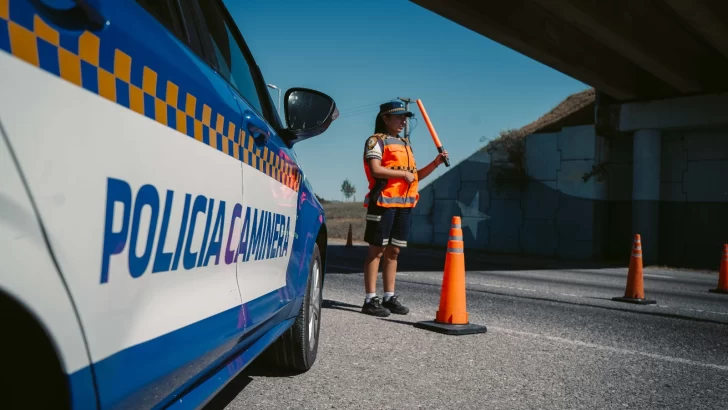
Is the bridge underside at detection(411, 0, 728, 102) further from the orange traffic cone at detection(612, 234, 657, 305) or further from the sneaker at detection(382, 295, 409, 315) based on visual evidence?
the sneaker at detection(382, 295, 409, 315)

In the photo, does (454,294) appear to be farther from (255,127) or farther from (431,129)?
(255,127)

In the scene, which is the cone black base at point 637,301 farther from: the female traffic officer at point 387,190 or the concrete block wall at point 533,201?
the concrete block wall at point 533,201

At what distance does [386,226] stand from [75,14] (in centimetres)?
435

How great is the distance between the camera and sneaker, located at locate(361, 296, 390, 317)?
541 centimetres

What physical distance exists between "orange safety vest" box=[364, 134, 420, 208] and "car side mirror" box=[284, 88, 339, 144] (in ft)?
7.55

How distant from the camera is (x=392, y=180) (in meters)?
5.37

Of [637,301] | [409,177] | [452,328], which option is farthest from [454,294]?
[637,301]

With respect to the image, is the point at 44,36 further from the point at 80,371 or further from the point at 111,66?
the point at 80,371

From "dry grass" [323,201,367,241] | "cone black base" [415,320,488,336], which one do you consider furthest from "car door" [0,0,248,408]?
"dry grass" [323,201,367,241]

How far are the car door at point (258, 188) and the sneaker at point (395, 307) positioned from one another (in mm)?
2706

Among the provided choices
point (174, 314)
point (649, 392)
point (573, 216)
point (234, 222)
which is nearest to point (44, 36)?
point (174, 314)

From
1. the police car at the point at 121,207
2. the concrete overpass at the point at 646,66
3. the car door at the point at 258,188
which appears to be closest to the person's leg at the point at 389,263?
the car door at the point at 258,188

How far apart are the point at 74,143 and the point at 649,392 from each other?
3.29 metres

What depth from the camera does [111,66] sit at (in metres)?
1.18
